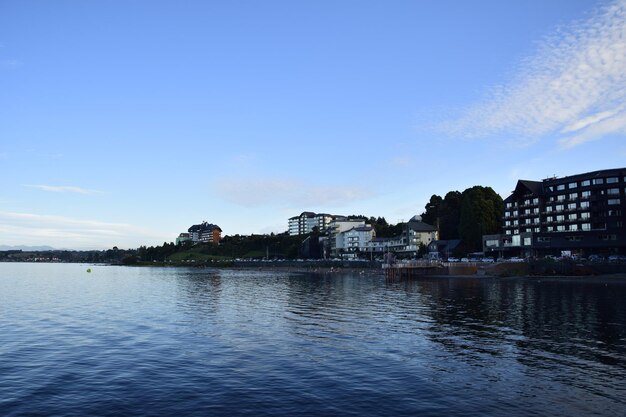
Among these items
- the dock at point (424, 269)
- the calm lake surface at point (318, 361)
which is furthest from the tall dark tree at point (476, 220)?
the calm lake surface at point (318, 361)

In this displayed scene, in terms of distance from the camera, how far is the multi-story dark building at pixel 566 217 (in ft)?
405

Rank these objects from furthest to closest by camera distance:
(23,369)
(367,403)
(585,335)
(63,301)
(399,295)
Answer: (399,295) → (63,301) → (585,335) → (23,369) → (367,403)

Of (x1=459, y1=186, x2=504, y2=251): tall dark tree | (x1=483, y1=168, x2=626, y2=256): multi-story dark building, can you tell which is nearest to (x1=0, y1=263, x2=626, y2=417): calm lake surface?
(x1=483, y1=168, x2=626, y2=256): multi-story dark building

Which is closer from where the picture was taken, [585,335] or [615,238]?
[585,335]

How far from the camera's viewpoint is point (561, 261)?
11131 centimetres

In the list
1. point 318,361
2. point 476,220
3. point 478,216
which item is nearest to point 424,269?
point 476,220

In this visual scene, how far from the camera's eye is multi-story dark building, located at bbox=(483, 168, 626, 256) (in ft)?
405

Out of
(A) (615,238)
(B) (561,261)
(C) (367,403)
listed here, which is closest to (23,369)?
(C) (367,403)

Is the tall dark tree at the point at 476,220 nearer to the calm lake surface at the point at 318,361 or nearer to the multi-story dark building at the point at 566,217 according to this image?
the multi-story dark building at the point at 566,217

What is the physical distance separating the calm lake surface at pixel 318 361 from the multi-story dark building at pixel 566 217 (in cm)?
7661

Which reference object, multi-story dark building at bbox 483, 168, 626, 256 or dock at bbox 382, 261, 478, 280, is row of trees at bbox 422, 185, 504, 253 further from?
dock at bbox 382, 261, 478, 280

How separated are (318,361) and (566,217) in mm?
127072

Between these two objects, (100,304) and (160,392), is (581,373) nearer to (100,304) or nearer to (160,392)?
(160,392)

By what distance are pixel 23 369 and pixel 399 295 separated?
59.5 metres
